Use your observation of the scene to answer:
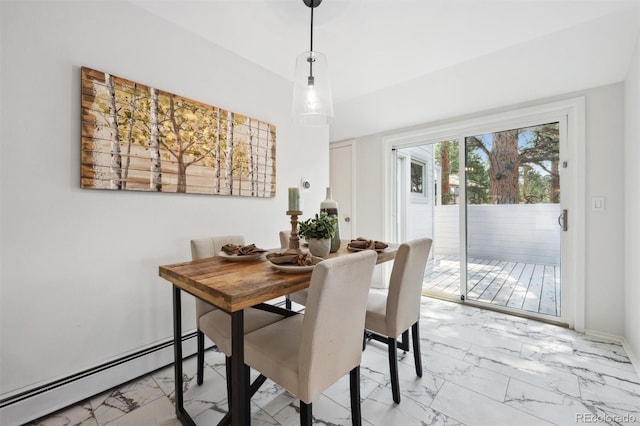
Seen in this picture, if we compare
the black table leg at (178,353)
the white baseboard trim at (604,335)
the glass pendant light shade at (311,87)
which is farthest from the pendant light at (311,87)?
the white baseboard trim at (604,335)

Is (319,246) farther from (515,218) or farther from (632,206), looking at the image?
(515,218)

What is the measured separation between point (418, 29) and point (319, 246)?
1.75m

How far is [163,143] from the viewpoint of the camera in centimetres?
184

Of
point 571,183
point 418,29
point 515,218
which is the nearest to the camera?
point 418,29

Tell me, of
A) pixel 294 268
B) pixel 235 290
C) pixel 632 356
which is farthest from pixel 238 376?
pixel 632 356

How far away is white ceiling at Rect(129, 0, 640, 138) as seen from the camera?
1.74 meters

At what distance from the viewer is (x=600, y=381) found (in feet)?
5.56

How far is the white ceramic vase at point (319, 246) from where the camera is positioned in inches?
60.1

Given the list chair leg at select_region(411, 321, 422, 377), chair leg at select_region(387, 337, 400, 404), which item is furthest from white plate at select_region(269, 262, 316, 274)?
chair leg at select_region(411, 321, 422, 377)

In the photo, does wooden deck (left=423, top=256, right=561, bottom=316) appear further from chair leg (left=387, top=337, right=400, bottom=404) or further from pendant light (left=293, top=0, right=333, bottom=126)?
pendant light (left=293, top=0, right=333, bottom=126)

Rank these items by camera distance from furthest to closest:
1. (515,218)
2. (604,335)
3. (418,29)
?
(515,218), (604,335), (418,29)

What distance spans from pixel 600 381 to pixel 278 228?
8.46 ft

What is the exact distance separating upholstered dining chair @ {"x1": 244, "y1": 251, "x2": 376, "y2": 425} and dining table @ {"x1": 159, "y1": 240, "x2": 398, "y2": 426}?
132 mm

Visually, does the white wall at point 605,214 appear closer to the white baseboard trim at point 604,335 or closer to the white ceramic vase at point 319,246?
the white baseboard trim at point 604,335
